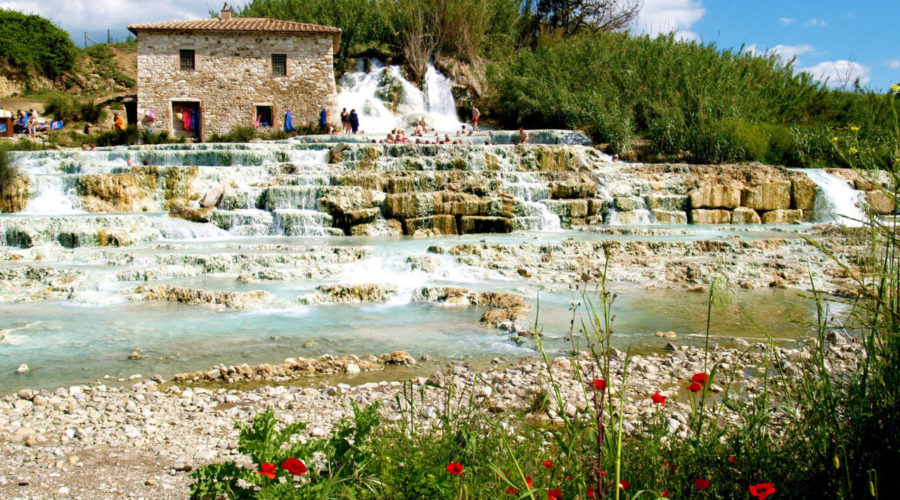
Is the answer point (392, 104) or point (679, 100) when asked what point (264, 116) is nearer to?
point (392, 104)

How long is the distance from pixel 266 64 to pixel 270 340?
20.3m

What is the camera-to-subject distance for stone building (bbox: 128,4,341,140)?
901 inches

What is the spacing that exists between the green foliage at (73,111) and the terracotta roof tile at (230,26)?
11.4ft

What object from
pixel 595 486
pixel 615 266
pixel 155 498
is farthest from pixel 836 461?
pixel 615 266

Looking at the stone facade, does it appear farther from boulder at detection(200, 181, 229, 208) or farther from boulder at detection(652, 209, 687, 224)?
boulder at detection(652, 209, 687, 224)

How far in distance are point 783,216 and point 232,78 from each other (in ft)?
61.5

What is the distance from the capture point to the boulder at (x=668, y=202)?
1450cm

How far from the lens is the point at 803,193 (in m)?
15.0

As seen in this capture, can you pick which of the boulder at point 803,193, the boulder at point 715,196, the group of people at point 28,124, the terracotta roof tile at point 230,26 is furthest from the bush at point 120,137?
the boulder at point 803,193

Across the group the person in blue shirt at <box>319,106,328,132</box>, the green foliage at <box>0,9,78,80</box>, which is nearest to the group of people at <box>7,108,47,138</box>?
the green foliage at <box>0,9,78,80</box>

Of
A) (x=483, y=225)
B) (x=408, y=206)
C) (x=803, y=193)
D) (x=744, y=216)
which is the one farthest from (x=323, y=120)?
(x=803, y=193)

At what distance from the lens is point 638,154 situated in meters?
19.5

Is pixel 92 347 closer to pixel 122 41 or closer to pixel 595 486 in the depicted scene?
pixel 595 486

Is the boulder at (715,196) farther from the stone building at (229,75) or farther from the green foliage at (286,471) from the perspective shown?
the stone building at (229,75)
